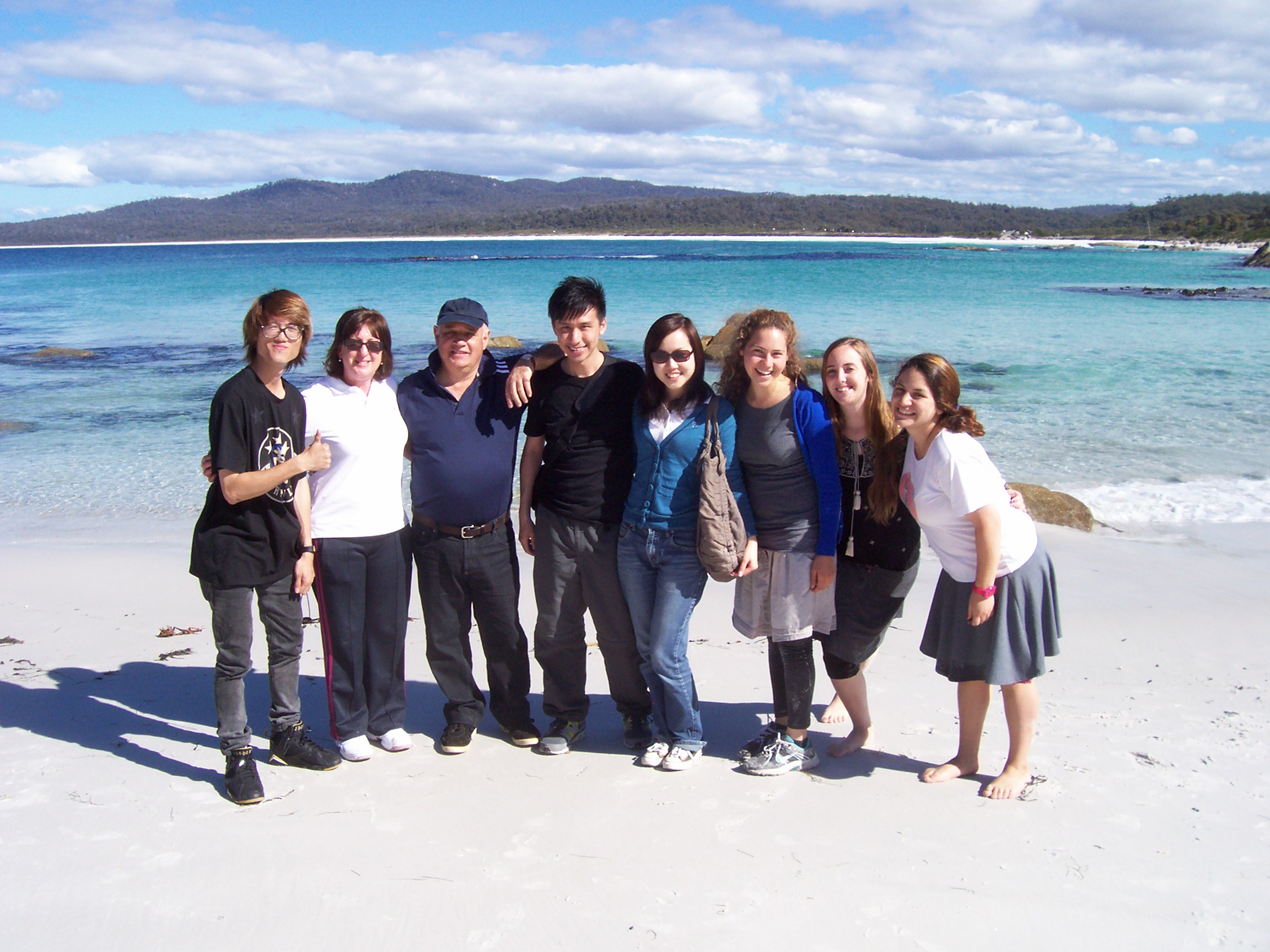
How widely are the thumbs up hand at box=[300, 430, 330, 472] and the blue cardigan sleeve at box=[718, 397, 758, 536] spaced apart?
1503mm

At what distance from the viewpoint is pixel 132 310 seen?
3155 centimetres

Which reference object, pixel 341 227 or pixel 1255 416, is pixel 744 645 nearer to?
pixel 1255 416

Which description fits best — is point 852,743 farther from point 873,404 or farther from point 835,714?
point 873,404

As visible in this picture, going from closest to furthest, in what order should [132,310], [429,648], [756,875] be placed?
1. [756,875]
2. [429,648]
3. [132,310]

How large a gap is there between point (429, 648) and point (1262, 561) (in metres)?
6.36

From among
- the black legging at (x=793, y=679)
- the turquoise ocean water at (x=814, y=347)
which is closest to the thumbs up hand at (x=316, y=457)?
the black legging at (x=793, y=679)

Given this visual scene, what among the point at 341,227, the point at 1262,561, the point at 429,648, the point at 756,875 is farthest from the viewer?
the point at 341,227

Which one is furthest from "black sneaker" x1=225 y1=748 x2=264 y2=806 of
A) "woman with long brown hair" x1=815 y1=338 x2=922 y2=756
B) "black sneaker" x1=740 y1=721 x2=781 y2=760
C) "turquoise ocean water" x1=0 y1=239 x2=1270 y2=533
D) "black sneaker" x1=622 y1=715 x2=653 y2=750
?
"turquoise ocean water" x1=0 y1=239 x2=1270 y2=533

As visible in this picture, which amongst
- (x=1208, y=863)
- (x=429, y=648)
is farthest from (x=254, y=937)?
(x=1208, y=863)

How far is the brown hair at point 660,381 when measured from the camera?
10.8 feet

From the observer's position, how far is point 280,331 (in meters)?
3.31

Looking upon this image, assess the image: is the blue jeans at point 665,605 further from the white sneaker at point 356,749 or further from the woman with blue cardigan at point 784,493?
the white sneaker at point 356,749

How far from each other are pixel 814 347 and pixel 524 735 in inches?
795

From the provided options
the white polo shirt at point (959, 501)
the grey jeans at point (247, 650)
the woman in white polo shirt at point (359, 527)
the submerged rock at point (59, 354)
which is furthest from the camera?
the submerged rock at point (59, 354)
